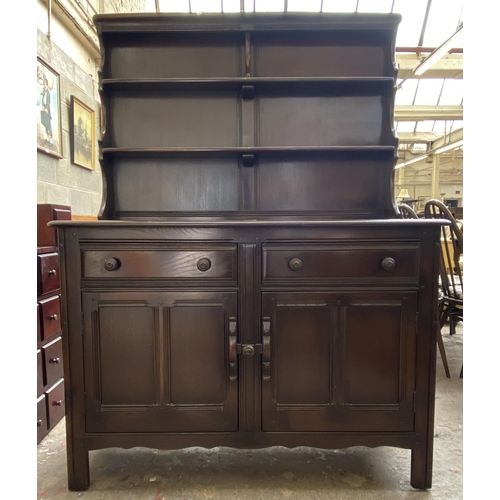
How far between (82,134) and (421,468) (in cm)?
281

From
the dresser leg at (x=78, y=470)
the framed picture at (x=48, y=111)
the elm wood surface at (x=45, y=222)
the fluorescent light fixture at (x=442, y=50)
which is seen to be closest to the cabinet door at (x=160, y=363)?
the dresser leg at (x=78, y=470)

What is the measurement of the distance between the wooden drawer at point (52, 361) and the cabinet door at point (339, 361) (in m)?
1.08

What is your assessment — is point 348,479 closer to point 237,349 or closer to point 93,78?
point 237,349

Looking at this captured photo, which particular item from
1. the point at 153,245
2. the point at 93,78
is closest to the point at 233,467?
the point at 153,245

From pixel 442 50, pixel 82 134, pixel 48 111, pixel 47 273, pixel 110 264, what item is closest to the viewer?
pixel 110 264

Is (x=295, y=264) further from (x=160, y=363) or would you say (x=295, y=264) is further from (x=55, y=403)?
(x=55, y=403)

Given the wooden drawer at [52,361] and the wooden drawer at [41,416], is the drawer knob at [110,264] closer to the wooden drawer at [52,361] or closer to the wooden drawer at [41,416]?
the wooden drawer at [52,361]

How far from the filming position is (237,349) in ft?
3.79

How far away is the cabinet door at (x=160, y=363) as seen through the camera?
1153 mm

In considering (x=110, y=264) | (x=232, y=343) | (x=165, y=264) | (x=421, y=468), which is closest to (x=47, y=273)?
(x=110, y=264)

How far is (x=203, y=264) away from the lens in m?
1.13

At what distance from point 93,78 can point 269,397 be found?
2.74 meters

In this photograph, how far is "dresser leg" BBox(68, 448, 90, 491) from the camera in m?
1.18
